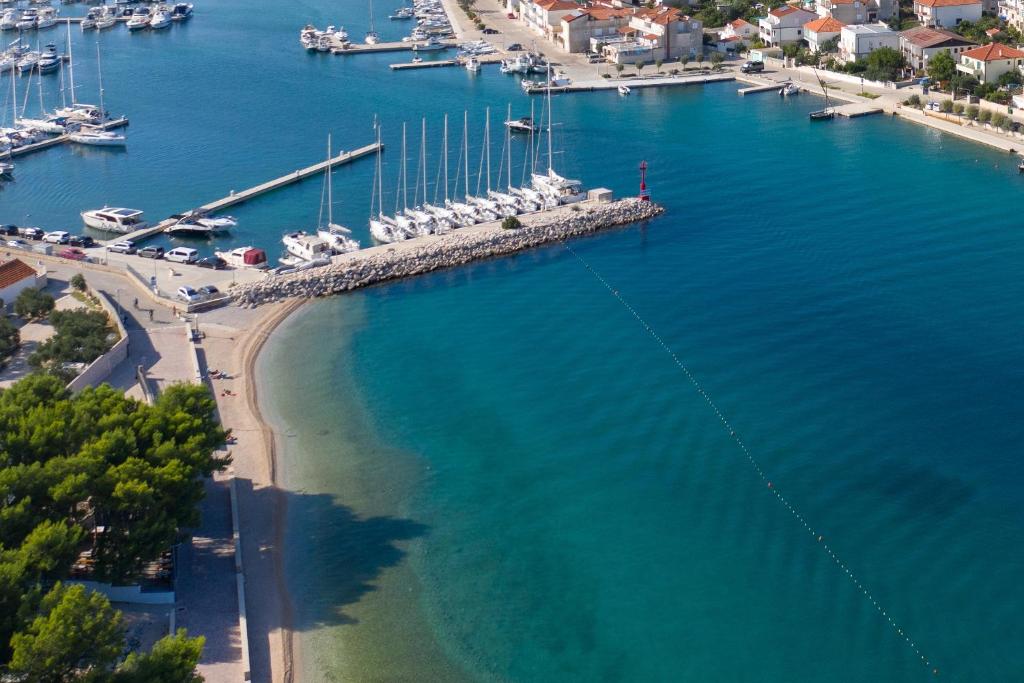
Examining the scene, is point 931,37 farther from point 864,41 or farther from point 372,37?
point 372,37

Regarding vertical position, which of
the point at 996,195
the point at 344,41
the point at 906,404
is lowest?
the point at 906,404

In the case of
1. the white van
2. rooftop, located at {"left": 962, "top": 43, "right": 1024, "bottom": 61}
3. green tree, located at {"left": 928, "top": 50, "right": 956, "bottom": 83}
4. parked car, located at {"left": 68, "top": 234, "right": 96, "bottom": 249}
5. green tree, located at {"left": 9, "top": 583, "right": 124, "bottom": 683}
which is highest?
rooftop, located at {"left": 962, "top": 43, "right": 1024, "bottom": 61}

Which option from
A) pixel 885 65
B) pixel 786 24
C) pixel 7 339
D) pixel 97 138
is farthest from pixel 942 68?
pixel 7 339

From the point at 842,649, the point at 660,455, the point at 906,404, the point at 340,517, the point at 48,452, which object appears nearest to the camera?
the point at 842,649

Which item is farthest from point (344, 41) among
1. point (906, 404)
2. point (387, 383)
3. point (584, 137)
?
point (906, 404)

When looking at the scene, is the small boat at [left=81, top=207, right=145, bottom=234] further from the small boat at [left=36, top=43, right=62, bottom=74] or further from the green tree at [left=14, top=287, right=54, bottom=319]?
the small boat at [left=36, top=43, right=62, bottom=74]

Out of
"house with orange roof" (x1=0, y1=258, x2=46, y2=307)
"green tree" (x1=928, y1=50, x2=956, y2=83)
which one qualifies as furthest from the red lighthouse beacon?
"green tree" (x1=928, y1=50, x2=956, y2=83)

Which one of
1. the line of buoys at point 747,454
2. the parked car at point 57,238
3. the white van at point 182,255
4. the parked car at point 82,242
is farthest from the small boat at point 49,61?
the line of buoys at point 747,454

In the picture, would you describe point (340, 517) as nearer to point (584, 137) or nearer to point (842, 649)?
point (842, 649)
